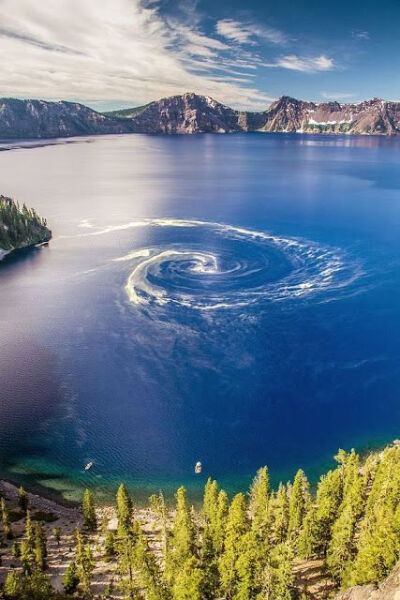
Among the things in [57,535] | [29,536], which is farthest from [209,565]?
[29,536]

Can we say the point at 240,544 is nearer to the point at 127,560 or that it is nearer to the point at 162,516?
the point at 127,560

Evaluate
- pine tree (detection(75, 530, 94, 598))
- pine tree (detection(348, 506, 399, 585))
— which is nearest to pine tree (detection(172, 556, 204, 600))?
pine tree (detection(75, 530, 94, 598))

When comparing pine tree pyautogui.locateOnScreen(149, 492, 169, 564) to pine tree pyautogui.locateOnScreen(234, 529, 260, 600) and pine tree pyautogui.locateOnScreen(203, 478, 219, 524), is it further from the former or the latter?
pine tree pyautogui.locateOnScreen(234, 529, 260, 600)

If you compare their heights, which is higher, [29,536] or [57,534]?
[29,536]

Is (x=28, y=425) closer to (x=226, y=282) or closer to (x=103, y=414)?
(x=103, y=414)

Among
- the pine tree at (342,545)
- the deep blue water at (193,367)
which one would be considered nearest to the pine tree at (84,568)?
the deep blue water at (193,367)

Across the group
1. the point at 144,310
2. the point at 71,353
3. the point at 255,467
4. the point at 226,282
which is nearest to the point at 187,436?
the point at 255,467
